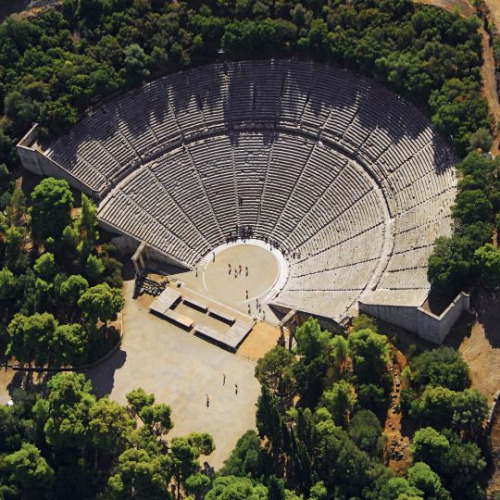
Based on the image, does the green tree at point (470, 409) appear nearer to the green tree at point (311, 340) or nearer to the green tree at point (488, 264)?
the green tree at point (488, 264)

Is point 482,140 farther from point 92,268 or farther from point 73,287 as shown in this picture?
point 73,287

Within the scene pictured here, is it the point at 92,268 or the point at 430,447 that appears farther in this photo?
the point at 92,268

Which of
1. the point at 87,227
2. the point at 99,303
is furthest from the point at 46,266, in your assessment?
the point at 99,303

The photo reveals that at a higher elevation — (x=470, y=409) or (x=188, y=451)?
(x=470, y=409)

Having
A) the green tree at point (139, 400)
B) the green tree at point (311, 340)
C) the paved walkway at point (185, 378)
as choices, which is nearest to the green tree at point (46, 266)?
the paved walkway at point (185, 378)

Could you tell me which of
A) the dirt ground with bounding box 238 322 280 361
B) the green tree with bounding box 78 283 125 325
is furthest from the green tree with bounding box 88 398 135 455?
the dirt ground with bounding box 238 322 280 361

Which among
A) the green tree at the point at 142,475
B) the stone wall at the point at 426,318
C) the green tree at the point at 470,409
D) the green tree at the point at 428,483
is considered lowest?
the green tree at the point at 142,475

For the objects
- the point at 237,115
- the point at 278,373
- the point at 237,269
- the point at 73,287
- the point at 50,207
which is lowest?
the point at 73,287

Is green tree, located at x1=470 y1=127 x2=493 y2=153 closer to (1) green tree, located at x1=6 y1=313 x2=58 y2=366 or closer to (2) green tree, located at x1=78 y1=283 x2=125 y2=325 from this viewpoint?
(2) green tree, located at x1=78 y1=283 x2=125 y2=325
